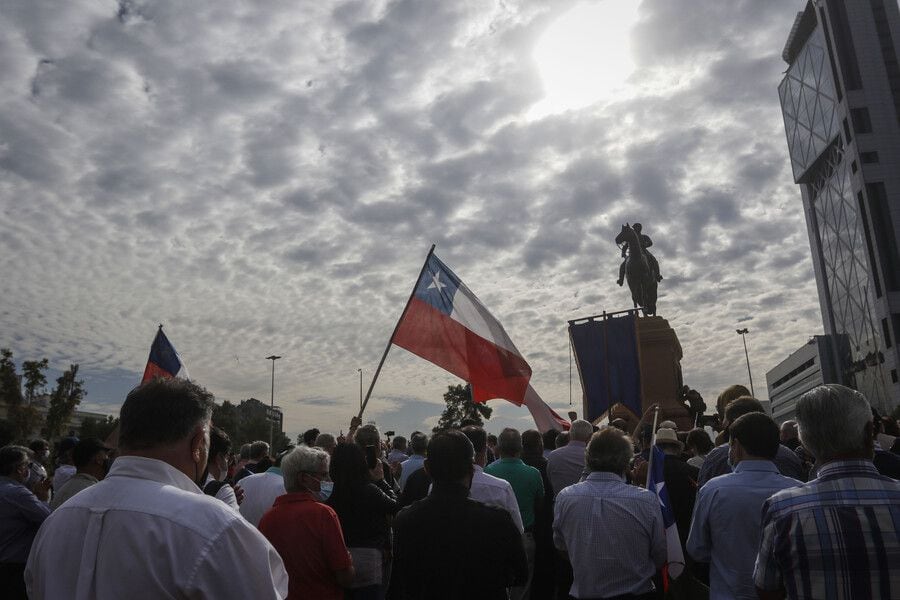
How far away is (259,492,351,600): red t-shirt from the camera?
14.6 feet

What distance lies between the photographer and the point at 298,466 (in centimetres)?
475

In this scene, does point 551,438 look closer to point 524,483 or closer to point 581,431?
point 581,431

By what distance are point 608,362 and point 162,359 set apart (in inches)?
355

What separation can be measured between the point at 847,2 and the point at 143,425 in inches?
4158

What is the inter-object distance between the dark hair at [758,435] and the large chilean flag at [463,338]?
197 inches

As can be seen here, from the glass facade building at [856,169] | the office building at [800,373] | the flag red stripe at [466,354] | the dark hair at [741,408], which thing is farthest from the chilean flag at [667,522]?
the office building at [800,373]

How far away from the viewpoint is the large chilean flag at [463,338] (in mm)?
8789

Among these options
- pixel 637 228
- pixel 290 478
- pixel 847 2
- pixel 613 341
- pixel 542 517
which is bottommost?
pixel 542 517

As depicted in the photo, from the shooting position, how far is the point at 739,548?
150 inches

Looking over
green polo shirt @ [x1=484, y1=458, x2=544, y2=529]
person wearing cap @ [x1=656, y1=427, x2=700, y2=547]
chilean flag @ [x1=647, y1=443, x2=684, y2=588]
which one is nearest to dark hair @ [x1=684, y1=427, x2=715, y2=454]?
person wearing cap @ [x1=656, y1=427, x2=700, y2=547]

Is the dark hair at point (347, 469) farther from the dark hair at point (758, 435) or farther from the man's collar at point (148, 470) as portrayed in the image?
the man's collar at point (148, 470)

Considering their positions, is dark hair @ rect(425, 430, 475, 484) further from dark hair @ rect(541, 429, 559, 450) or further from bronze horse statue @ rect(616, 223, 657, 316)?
bronze horse statue @ rect(616, 223, 657, 316)

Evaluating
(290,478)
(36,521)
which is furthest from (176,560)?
(36,521)

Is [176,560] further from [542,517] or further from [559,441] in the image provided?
[559,441]
